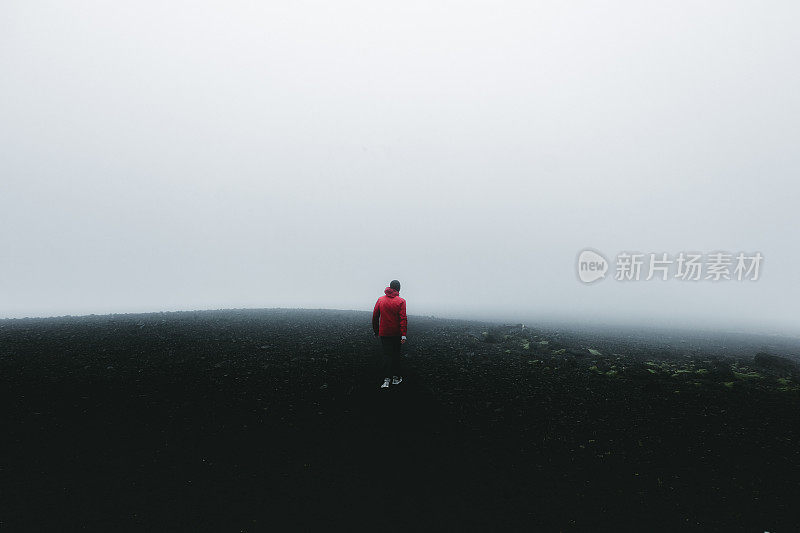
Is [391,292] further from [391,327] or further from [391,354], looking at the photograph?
[391,354]

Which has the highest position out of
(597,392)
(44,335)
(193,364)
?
(597,392)

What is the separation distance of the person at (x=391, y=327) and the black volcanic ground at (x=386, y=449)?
0.78 m

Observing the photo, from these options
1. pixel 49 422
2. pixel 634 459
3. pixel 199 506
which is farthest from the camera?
pixel 49 422

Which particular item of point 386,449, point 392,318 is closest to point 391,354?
point 392,318

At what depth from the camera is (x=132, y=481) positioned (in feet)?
16.5

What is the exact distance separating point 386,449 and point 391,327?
13.7 ft

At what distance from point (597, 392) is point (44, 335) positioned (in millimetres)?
28250

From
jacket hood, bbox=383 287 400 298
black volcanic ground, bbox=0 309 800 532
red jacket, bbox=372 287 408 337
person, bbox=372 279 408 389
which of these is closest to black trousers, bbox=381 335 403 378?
person, bbox=372 279 408 389

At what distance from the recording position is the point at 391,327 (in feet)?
Answer: 33.0

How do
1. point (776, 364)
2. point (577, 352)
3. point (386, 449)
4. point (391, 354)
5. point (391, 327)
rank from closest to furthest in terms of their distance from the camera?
1. point (386, 449)
2. point (391, 327)
3. point (391, 354)
4. point (776, 364)
5. point (577, 352)

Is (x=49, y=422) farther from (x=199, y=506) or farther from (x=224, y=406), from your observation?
(x=199, y=506)

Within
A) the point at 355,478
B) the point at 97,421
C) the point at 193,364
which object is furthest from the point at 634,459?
the point at 193,364

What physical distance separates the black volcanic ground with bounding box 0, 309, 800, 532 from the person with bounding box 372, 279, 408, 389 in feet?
2.55

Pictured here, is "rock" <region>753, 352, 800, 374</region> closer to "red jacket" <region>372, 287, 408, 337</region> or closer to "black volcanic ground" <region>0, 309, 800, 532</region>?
"black volcanic ground" <region>0, 309, 800, 532</region>
